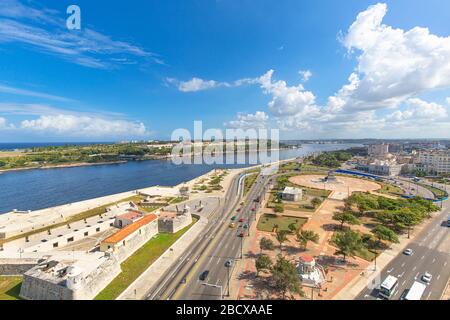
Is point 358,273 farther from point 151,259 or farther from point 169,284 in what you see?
point 151,259

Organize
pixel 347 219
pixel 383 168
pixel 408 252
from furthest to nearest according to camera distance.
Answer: pixel 383 168, pixel 347 219, pixel 408 252

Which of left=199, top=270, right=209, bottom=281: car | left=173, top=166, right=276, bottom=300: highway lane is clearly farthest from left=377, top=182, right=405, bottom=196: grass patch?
left=199, top=270, right=209, bottom=281: car

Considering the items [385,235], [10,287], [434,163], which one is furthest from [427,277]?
[434,163]

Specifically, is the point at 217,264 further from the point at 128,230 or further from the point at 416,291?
the point at 416,291

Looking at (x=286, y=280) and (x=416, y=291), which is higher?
(x=286, y=280)

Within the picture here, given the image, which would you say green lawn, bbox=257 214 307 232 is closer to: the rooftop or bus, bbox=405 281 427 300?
bus, bbox=405 281 427 300
